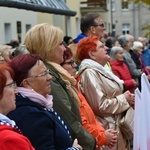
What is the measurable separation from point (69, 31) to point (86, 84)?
23.1m

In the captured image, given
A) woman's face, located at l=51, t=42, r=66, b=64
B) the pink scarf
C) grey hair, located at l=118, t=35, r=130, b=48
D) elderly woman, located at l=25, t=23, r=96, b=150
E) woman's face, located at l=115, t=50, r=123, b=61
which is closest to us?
the pink scarf

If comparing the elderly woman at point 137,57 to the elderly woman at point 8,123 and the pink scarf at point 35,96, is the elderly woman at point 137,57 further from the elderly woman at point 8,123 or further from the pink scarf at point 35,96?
the elderly woman at point 8,123

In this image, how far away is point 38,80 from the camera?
14.2ft

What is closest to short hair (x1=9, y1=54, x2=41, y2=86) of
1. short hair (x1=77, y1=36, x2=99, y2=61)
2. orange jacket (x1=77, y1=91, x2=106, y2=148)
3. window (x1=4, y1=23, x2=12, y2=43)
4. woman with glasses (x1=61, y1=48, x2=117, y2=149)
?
woman with glasses (x1=61, y1=48, x2=117, y2=149)

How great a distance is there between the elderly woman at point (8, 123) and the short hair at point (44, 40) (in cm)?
120

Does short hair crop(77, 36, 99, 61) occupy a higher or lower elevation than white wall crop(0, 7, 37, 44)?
higher

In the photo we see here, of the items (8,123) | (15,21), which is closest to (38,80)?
(8,123)

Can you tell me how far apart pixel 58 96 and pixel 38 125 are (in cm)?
75

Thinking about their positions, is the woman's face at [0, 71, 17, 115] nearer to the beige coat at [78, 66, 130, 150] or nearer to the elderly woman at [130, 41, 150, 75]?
the beige coat at [78, 66, 130, 150]

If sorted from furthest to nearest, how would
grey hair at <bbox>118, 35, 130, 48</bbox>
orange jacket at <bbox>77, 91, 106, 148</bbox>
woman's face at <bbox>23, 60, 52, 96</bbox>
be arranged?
grey hair at <bbox>118, 35, 130, 48</bbox>, orange jacket at <bbox>77, 91, 106, 148</bbox>, woman's face at <bbox>23, 60, 52, 96</bbox>

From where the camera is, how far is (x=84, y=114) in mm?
5445

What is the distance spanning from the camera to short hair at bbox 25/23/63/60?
486cm

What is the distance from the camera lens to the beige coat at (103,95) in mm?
5992

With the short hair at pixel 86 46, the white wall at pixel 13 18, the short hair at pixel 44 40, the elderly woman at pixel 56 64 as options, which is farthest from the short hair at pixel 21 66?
the white wall at pixel 13 18
